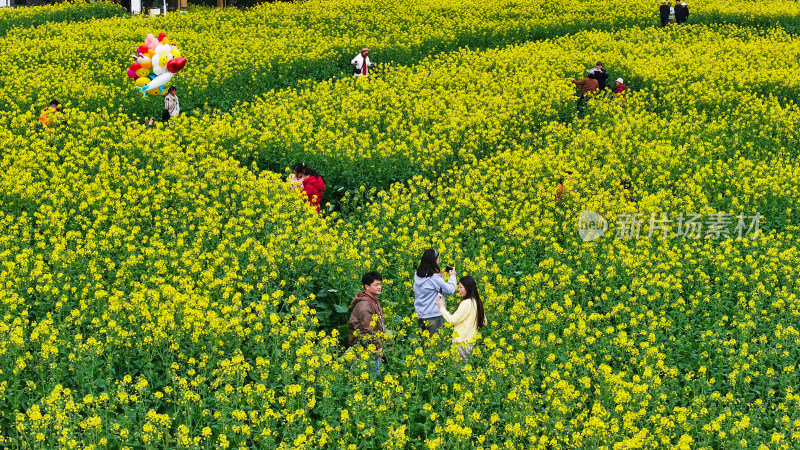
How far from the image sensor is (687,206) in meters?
13.7

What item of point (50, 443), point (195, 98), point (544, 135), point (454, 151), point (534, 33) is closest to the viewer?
point (50, 443)

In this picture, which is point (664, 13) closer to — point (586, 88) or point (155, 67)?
point (586, 88)

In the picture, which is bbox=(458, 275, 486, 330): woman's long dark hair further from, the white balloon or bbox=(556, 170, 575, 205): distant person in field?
the white balloon

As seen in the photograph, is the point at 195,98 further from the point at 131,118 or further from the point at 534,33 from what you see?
the point at 534,33

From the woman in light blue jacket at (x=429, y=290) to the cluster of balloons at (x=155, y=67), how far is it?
11.2m

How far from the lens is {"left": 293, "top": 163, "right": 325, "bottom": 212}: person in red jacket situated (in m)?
13.9

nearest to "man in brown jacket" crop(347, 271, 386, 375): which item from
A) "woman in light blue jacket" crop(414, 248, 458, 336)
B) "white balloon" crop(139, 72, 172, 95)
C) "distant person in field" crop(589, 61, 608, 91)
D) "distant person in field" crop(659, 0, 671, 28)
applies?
"woman in light blue jacket" crop(414, 248, 458, 336)

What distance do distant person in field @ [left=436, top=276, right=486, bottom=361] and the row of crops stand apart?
211mm

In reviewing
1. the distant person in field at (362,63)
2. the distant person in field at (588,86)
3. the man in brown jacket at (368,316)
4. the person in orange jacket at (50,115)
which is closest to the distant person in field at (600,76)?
the distant person in field at (588,86)

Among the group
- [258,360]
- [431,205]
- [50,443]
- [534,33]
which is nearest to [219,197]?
[431,205]

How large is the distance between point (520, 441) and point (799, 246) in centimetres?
731

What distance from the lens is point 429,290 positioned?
9742 millimetres

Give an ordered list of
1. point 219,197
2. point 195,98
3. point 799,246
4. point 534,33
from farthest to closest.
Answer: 1. point 534,33
2. point 195,98
3. point 219,197
4. point 799,246

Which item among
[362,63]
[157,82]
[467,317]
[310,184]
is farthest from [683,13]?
[467,317]
